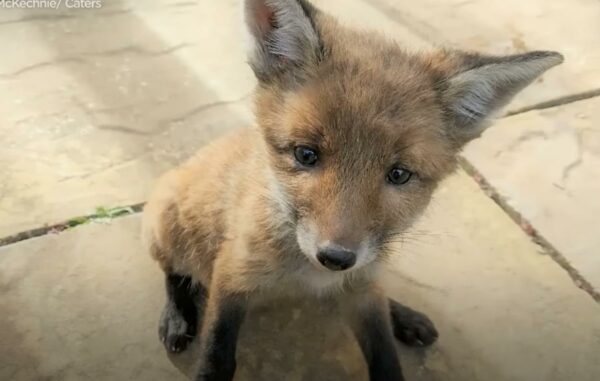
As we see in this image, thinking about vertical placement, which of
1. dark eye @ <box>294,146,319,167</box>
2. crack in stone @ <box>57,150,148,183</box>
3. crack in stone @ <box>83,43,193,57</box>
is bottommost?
crack in stone @ <box>57,150,148,183</box>

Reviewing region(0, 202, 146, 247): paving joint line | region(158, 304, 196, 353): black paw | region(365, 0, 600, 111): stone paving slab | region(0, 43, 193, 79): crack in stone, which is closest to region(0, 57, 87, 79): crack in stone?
region(0, 43, 193, 79): crack in stone

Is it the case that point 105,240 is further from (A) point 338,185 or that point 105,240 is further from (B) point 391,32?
(B) point 391,32

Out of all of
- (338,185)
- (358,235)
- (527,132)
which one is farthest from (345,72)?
(527,132)

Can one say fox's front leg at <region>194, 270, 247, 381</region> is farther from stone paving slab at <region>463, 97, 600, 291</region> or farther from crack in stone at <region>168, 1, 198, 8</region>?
crack in stone at <region>168, 1, 198, 8</region>

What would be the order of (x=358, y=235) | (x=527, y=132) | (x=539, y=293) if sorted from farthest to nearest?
(x=527, y=132) < (x=539, y=293) < (x=358, y=235)

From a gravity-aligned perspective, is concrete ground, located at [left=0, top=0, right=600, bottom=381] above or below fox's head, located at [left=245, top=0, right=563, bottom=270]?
below

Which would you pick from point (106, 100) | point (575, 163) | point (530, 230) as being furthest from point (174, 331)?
point (575, 163)
